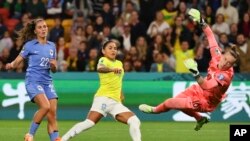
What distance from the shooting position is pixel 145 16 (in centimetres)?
2616

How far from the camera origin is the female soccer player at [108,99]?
1496 cm

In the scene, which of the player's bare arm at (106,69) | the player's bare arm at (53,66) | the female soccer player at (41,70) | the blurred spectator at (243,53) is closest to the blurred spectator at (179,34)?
the blurred spectator at (243,53)

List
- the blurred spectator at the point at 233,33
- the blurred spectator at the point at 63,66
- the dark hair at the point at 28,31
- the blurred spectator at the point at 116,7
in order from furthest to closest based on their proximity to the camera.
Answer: the blurred spectator at the point at 116,7 → the blurred spectator at the point at 233,33 → the blurred spectator at the point at 63,66 → the dark hair at the point at 28,31

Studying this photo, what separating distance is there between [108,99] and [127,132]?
4.38 m

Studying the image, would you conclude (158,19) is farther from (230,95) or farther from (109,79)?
(109,79)

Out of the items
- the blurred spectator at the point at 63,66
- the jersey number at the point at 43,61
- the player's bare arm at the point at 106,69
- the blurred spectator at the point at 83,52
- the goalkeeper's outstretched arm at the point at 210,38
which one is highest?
the goalkeeper's outstretched arm at the point at 210,38

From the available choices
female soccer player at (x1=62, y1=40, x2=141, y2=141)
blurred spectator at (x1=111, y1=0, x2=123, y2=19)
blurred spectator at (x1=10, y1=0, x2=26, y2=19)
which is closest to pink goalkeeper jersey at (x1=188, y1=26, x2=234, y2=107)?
female soccer player at (x1=62, y1=40, x2=141, y2=141)

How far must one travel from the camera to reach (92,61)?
24.4 m

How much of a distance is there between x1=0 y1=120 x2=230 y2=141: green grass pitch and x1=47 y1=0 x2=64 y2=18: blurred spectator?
4.99 meters

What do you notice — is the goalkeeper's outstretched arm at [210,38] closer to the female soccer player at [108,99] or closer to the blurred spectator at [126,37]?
the female soccer player at [108,99]

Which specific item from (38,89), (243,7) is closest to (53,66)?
(38,89)

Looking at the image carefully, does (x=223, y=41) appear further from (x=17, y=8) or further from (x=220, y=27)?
(x=17, y=8)

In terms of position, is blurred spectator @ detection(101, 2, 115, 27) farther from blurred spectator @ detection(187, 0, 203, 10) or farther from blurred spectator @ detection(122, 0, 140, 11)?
blurred spectator @ detection(187, 0, 203, 10)

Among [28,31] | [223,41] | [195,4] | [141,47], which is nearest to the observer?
[28,31]
